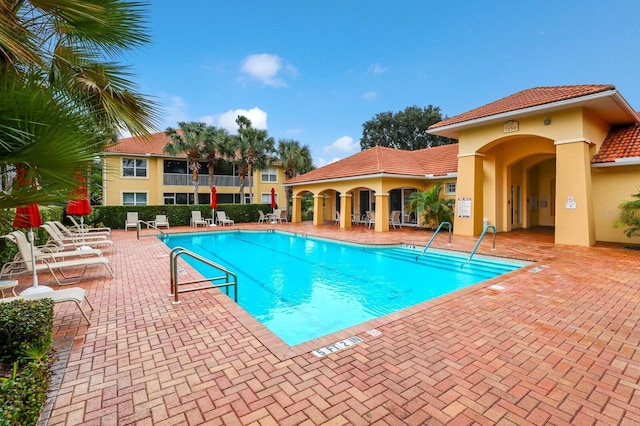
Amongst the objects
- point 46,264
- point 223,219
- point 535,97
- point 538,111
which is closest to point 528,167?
point 535,97

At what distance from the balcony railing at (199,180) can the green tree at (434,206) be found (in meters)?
18.0

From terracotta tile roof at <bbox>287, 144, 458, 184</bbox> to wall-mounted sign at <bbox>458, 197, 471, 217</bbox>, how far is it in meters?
2.37

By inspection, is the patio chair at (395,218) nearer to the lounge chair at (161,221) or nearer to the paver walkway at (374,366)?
the paver walkway at (374,366)

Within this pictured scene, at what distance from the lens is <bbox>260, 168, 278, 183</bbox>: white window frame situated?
30750 mm

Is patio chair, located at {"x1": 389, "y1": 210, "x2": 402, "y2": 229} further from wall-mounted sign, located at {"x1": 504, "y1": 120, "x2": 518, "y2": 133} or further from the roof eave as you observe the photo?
wall-mounted sign, located at {"x1": 504, "y1": 120, "x2": 518, "y2": 133}

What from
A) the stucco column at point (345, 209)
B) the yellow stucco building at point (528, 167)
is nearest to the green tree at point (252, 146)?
the yellow stucco building at point (528, 167)

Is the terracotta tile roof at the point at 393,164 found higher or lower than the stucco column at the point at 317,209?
higher

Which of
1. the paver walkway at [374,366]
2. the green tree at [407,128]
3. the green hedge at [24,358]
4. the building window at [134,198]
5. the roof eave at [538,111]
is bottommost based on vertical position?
the paver walkway at [374,366]

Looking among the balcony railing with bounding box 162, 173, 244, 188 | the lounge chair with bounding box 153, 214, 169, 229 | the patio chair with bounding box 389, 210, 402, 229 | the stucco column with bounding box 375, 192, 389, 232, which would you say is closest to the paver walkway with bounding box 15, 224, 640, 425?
the stucco column with bounding box 375, 192, 389, 232

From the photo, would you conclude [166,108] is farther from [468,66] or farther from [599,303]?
[468,66]

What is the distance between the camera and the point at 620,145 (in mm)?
11977

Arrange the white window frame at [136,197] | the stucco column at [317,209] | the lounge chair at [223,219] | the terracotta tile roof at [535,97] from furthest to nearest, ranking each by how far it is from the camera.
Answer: the white window frame at [136,197] < the lounge chair at [223,219] < the stucco column at [317,209] < the terracotta tile roof at [535,97]

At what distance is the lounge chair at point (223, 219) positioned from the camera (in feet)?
72.0

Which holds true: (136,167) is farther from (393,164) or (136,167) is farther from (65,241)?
(393,164)
